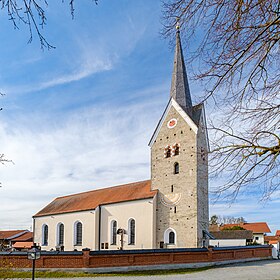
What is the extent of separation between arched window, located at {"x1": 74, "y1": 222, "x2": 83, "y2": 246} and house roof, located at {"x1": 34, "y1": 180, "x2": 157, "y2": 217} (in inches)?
62.0

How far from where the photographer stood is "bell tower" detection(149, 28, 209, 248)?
27.0 m

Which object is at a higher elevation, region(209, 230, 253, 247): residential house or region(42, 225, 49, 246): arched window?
region(42, 225, 49, 246): arched window

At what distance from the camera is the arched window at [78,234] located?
34844 mm

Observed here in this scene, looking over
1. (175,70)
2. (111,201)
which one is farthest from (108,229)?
(175,70)

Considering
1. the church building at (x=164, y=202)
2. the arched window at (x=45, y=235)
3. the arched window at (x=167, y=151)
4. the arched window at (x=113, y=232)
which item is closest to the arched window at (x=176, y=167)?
the church building at (x=164, y=202)

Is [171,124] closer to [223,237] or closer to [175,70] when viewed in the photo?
[175,70]

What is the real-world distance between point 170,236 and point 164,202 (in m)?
2.78

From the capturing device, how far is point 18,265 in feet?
62.2

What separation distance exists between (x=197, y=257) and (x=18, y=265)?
416 inches

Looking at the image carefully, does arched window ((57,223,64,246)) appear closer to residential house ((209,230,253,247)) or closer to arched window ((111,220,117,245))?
arched window ((111,220,117,245))

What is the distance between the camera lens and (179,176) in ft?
93.8

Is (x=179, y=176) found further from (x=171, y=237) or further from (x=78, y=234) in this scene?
(x=78, y=234)

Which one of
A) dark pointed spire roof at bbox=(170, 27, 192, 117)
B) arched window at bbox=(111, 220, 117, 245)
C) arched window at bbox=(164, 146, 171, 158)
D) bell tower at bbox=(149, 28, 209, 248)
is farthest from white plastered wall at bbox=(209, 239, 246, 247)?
dark pointed spire roof at bbox=(170, 27, 192, 117)

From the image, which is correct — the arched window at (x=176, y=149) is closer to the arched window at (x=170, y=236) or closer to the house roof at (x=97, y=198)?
the house roof at (x=97, y=198)
